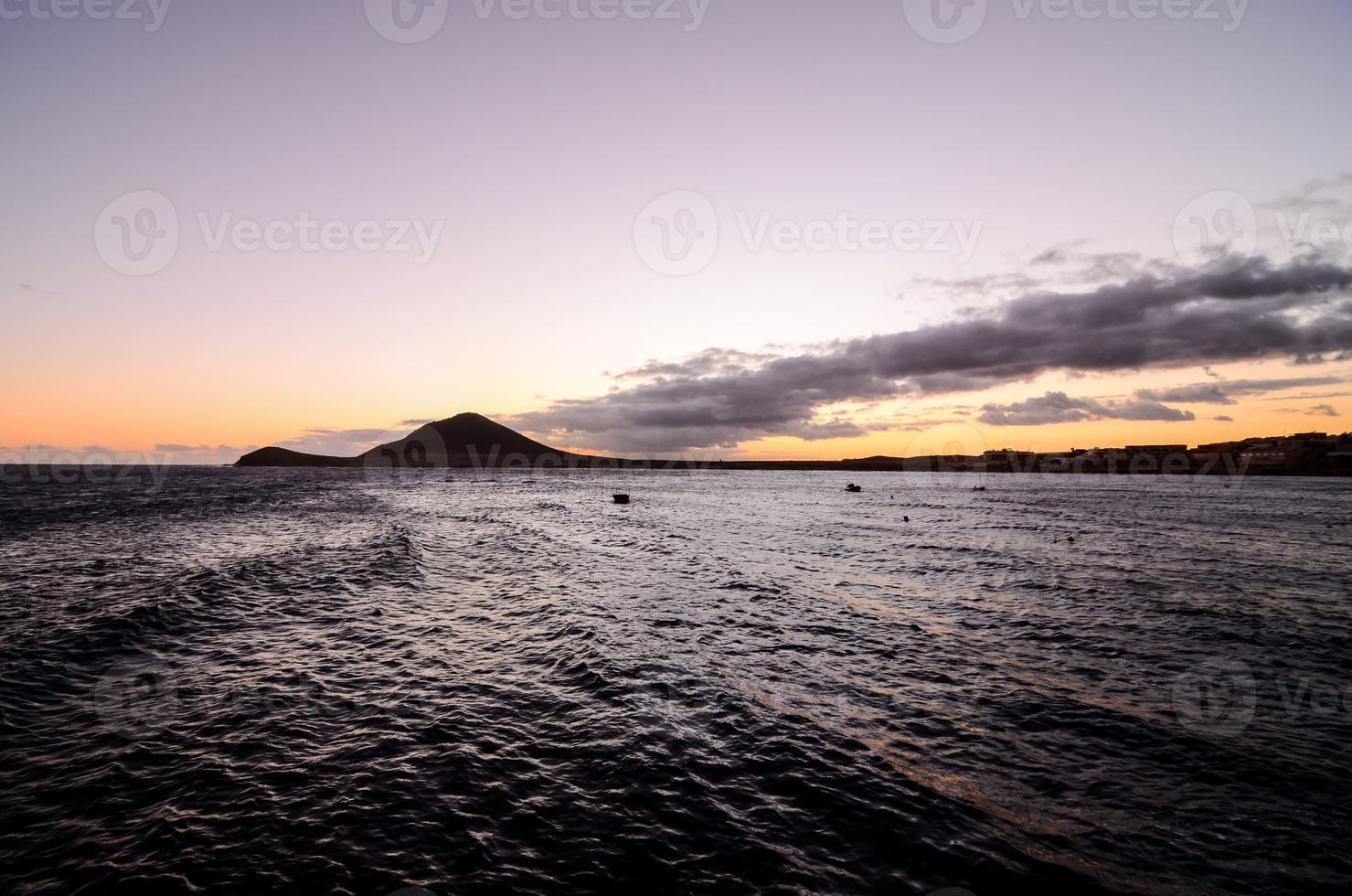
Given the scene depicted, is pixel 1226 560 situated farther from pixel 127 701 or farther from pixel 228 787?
pixel 127 701

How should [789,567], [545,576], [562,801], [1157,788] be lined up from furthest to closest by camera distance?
[789,567] < [545,576] < [1157,788] < [562,801]

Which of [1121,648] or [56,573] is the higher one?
[56,573]

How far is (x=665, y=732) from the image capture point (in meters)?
14.0

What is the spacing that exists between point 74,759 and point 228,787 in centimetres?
408

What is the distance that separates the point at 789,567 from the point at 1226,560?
31.3m

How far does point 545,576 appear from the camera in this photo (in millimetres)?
33156

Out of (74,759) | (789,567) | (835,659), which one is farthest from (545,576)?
(74,759)

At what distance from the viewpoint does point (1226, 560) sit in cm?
3997

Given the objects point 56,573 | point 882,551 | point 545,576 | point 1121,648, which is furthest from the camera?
point 882,551

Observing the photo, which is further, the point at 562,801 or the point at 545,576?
the point at 545,576

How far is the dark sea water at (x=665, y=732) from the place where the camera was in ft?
30.6

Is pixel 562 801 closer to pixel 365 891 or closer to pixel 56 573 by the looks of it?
pixel 365 891

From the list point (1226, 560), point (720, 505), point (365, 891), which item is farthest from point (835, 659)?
point (720, 505)

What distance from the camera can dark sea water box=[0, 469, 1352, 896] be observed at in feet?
30.6
